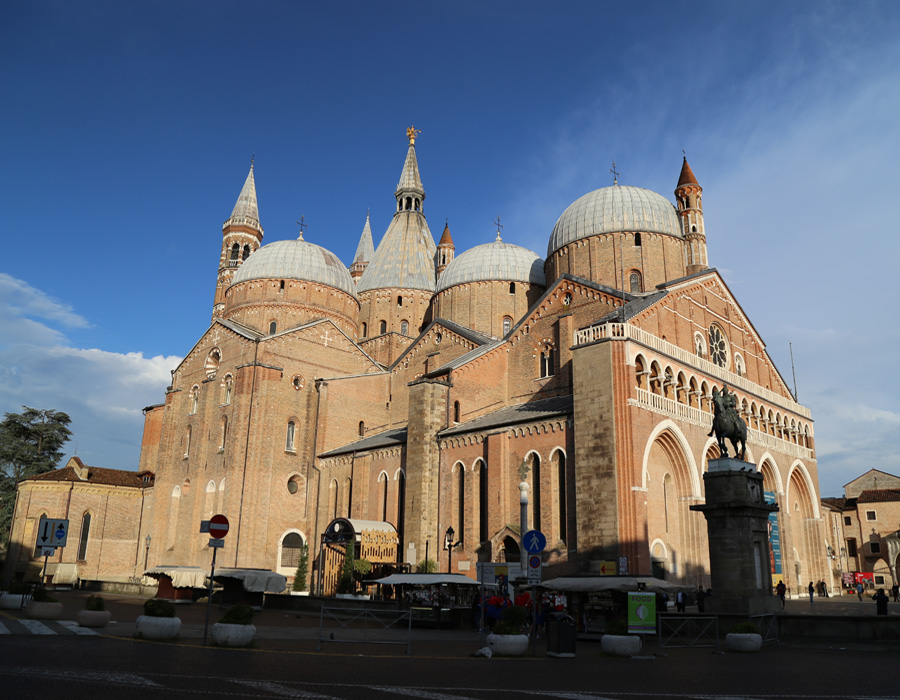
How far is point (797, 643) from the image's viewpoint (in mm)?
15742

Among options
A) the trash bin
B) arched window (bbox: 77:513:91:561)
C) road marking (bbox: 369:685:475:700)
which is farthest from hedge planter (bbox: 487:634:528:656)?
arched window (bbox: 77:513:91:561)

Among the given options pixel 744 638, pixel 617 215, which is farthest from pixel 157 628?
pixel 617 215

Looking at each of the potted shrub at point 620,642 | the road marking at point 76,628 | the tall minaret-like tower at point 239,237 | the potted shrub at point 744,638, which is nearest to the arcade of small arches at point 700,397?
the potted shrub at point 744,638

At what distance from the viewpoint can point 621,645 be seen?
1351cm

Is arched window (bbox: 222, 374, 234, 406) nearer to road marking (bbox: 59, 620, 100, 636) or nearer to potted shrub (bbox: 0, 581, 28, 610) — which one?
potted shrub (bbox: 0, 581, 28, 610)

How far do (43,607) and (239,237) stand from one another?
44395 millimetres

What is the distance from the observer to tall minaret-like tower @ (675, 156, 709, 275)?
128 ft

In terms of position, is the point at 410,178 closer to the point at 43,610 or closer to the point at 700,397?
the point at 700,397

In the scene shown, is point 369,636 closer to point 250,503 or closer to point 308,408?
point 250,503

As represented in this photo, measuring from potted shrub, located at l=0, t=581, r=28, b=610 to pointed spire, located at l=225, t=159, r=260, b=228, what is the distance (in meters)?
42.0

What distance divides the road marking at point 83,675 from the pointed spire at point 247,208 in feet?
175

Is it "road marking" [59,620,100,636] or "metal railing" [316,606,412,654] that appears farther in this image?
"metal railing" [316,606,412,654]

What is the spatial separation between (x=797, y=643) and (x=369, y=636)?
9801 millimetres

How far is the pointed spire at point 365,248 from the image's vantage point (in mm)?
66750
